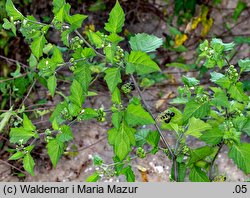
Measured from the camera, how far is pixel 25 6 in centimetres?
340

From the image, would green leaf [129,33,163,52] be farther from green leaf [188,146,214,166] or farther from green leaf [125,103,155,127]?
green leaf [188,146,214,166]

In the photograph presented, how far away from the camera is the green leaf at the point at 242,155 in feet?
5.09

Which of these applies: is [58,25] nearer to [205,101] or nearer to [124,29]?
[205,101]

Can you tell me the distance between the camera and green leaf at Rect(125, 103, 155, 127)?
1554 millimetres

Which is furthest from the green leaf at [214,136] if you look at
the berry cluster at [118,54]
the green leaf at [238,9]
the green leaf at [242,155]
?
the green leaf at [238,9]

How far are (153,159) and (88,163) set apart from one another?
0.39m

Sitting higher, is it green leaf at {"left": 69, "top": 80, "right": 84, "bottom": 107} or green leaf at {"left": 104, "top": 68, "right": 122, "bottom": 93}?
green leaf at {"left": 104, "top": 68, "right": 122, "bottom": 93}

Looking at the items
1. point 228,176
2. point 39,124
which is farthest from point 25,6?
point 228,176

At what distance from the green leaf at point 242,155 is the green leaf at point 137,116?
0.95 feet

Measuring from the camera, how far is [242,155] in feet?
5.09

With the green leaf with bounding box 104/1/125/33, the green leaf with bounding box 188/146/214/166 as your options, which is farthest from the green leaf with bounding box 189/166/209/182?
the green leaf with bounding box 104/1/125/33

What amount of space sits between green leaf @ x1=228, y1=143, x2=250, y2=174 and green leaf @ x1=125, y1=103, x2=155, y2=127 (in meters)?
0.29

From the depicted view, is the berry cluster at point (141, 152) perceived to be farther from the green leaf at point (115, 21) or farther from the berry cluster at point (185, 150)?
the green leaf at point (115, 21)

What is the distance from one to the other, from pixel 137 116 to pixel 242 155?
367 mm
